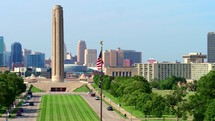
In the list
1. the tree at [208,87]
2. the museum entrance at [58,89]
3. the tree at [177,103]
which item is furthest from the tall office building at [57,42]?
the tree at [208,87]

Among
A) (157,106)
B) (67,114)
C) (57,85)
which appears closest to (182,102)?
(157,106)

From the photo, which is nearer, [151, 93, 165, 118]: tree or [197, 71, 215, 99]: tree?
[197, 71, 215, 99]: tree

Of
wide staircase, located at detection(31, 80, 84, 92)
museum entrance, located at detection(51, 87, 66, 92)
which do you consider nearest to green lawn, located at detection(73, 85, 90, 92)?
wide staircase, located at detection(31, 80, 84, 92)

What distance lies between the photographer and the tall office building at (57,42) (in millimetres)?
181625

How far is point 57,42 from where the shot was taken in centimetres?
18162

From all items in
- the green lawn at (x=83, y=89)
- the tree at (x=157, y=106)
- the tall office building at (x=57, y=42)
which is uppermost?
the tall office building at (x=57, y=42)

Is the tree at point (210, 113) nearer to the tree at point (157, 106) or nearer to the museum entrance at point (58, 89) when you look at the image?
the tree at point (157, 106)

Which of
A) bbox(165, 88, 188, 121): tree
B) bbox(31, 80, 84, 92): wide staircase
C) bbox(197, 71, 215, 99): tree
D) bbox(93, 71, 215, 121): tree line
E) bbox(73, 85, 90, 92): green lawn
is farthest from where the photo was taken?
bbox(31, 80, 84, 92): wide staircase

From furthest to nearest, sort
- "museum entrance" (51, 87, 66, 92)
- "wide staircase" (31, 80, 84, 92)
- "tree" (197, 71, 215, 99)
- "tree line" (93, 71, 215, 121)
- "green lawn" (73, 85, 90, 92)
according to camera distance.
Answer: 1. "museum entrance" (51, 87, 66, 92)
2. "wide staircase" (31, 80, 84, 92)
3. "green lawn" (73, 85, 90, 92)
4. "tree" (197, 71, 215, 99)
5. "tree line" (93, 71, 215, 121)

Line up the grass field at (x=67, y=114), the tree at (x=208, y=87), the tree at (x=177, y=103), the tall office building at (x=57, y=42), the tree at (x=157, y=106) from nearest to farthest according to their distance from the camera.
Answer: the tree at (x=208, y=87)
the tree at (x=177, y=103)
the tree at (x=157, y=106)
the grass field at (x=67, y=114)
the tall office building at (x=57, y=42)

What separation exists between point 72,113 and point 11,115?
9.76 m

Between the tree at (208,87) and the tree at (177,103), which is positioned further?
the tree at (177,103)

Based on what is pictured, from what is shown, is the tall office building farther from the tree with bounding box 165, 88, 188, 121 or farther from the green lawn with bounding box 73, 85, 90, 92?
the tree with bounding box 165, 88, 188, 121

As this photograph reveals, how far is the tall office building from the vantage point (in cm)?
18162
